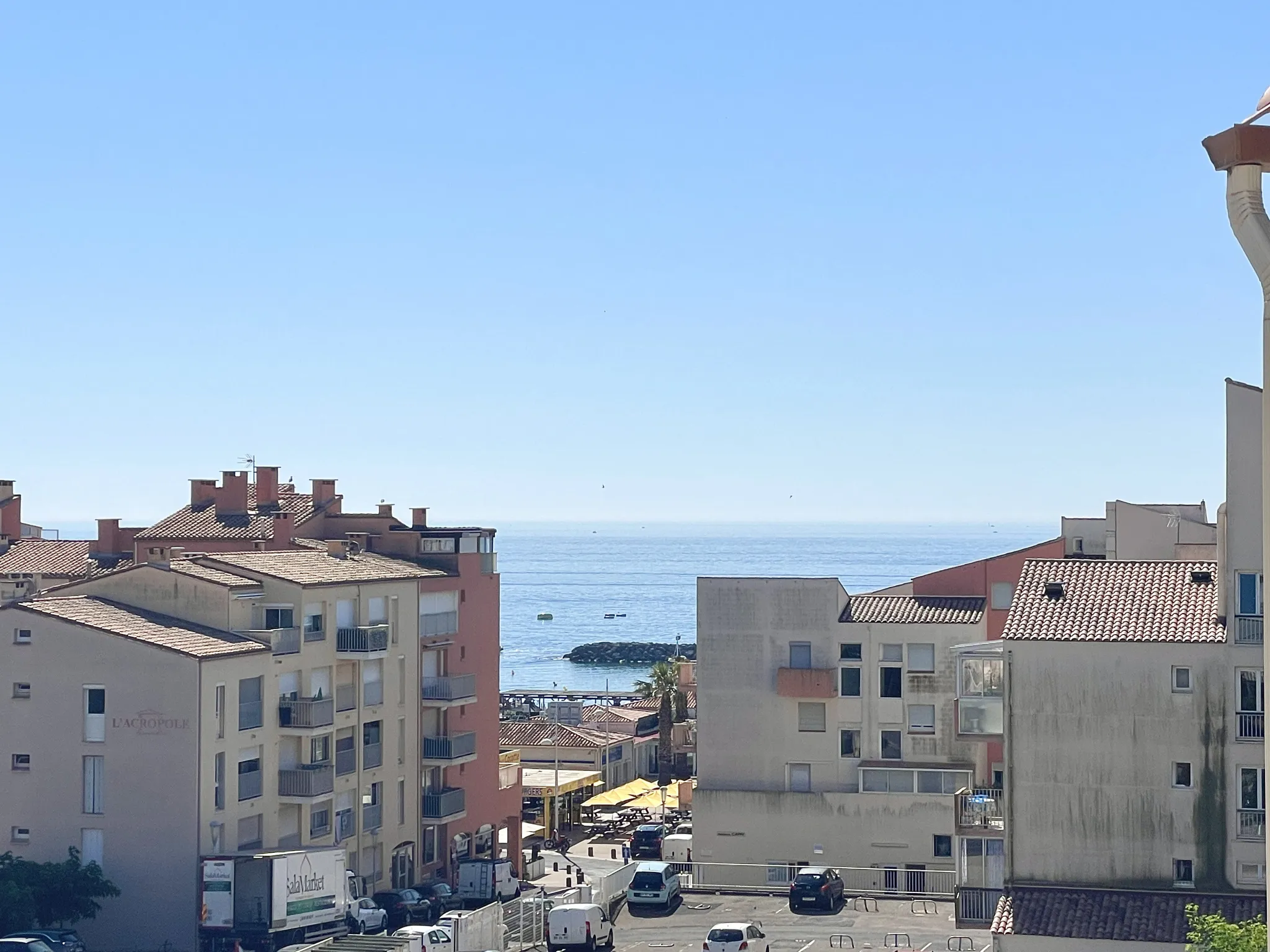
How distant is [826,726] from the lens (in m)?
67.2

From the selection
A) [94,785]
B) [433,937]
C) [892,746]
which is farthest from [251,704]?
[892,746]

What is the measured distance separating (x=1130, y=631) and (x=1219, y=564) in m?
2.75

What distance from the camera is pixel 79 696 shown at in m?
53.7

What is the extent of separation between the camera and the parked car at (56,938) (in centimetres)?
4906

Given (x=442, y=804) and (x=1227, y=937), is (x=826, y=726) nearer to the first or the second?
(x=442, y=804)

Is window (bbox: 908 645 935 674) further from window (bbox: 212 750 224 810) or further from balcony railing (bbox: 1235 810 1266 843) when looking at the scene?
balcony railing (bbox: 1235 810 1266 843)

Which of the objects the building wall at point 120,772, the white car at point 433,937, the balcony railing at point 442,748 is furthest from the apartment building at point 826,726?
the building wall at point 120,772

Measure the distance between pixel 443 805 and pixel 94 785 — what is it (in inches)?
628

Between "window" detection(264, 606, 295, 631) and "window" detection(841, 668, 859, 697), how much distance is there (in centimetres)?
1985

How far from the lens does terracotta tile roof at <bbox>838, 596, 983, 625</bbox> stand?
66562 mm

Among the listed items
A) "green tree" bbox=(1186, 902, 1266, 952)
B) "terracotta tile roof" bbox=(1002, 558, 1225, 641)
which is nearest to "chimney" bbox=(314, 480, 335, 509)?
"terracotta tile roof" bbox=(1002, 558, 1225, 641)

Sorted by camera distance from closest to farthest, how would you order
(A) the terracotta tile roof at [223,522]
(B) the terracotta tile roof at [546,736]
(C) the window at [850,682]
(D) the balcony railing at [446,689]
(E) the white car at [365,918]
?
(E) the white car at [365,918] < (C) the window at [850,682] < (D) the balcony railing at [446,689] < (A) the terracotta tile roof at [223,522] < (B) the terracotta tile roof at [546,736]

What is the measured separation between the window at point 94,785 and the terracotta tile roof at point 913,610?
1033 inches

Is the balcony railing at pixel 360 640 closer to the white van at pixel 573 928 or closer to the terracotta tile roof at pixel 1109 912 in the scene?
the white van at pixel 573 928
